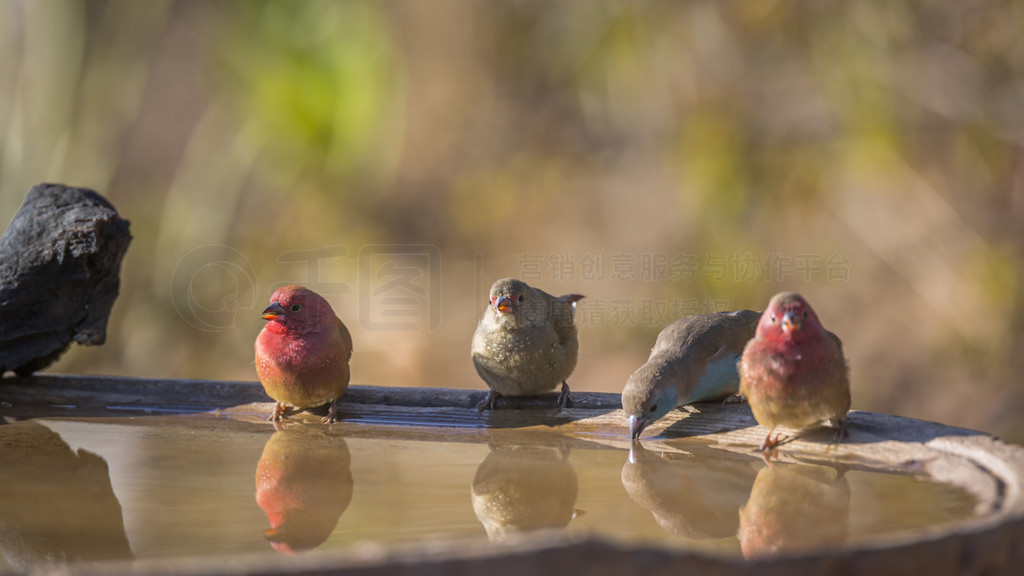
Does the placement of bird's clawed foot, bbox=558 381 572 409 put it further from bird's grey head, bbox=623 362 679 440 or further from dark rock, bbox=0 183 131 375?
dark rock, bbox=0 183 131 375

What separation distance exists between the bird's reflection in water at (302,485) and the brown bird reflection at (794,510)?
97cm

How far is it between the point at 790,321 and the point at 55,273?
2560 millimetres

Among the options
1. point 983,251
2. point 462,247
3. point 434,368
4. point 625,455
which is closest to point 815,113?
point 983,251

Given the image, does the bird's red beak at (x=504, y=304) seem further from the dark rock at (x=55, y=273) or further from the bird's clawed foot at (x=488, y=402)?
the dark rock at (x=55, y=273)

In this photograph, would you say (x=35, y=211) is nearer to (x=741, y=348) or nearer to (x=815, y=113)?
(x=741, y=348)

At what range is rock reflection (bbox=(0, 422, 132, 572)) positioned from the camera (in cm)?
198

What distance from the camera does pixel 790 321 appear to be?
2566mm

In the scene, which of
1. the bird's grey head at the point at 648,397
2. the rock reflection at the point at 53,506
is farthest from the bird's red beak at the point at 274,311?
the bird's grey head at the point at 648,397

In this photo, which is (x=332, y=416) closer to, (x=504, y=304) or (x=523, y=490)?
(x=504, y=304)

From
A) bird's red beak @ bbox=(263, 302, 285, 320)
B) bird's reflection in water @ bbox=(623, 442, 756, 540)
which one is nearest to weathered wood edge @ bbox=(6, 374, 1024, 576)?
bird's reflection in water @ bbox=(623, 442, 756, 540)

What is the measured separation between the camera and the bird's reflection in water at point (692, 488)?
221 cm

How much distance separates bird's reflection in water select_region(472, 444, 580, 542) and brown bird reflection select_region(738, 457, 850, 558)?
0.43m

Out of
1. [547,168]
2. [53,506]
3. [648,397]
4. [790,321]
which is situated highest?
[547,168]

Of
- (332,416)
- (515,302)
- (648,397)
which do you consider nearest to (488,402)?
(515,302)
